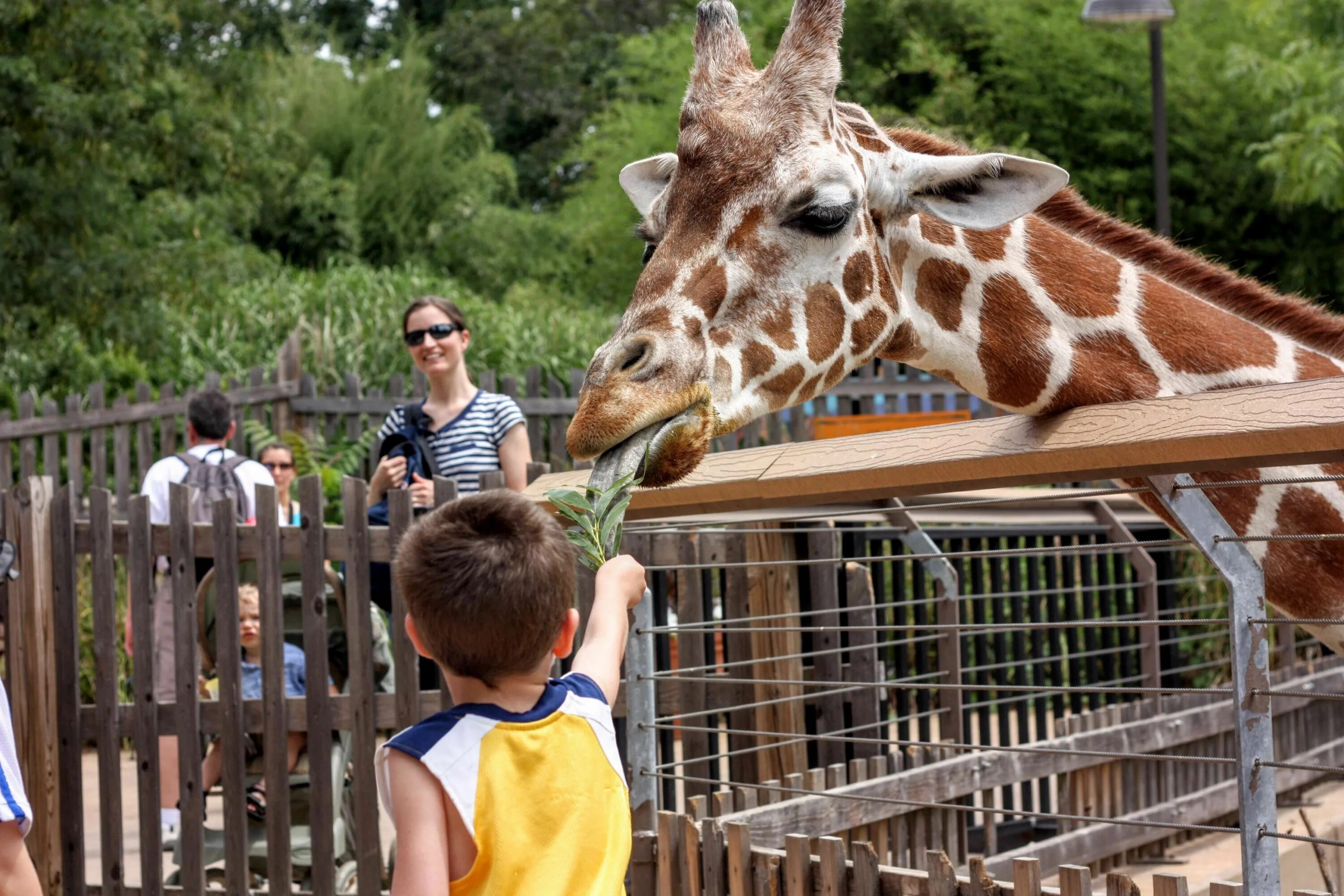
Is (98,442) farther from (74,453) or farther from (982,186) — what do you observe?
(982,186)

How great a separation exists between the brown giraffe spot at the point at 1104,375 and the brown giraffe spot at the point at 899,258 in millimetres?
399

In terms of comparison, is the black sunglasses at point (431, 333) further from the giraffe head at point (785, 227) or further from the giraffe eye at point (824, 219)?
the giraffe eye at point (824, 219)

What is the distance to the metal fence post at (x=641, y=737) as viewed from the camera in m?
3.72

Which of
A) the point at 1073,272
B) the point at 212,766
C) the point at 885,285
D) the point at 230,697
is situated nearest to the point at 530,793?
the point at 885,285

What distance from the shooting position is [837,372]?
122 inches

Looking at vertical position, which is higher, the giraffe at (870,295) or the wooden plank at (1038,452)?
the giraffe at (870,295)

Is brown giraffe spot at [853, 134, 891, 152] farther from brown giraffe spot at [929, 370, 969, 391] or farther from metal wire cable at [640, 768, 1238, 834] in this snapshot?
metal wire cable at [640, 768, 1238, 834]

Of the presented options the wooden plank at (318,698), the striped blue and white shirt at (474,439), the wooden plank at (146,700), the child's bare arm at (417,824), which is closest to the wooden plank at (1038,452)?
the child's bare arm at (417,824)

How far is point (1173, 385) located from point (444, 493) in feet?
8.48

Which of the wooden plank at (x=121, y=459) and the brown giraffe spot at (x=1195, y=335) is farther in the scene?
the wooden plank at (x=121, y=459)

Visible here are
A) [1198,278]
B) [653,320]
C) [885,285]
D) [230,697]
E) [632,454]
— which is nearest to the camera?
[632,454]

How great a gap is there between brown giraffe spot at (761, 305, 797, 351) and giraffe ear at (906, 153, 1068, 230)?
369mm

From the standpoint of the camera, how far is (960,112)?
65.3 feet

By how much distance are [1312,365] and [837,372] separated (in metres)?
1.12
